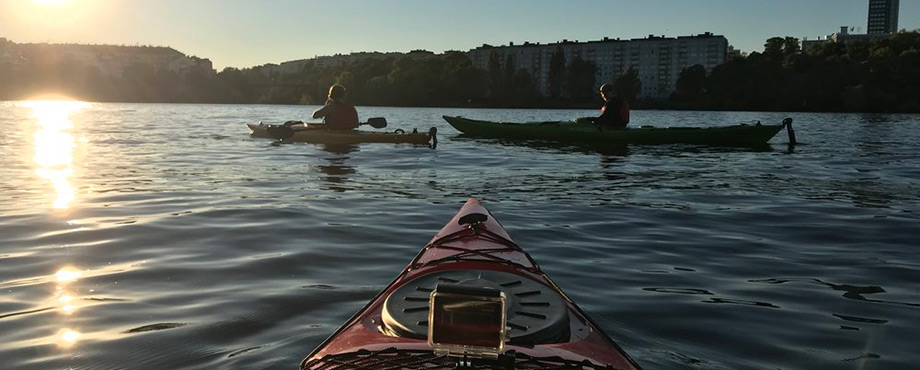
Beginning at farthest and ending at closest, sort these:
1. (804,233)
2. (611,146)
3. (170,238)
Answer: (611,146), (804,233), (170,238)

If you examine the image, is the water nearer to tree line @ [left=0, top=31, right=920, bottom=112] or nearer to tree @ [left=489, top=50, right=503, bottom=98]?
tree line @ [left=0, top=31, right=920, bottom=112]

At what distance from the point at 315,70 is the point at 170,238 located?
6356 inches

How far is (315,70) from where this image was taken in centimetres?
16288

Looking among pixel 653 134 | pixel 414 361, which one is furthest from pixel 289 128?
pixel 414 361

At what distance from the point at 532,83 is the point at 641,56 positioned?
152ft

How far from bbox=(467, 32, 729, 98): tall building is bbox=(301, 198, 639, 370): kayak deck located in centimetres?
16334

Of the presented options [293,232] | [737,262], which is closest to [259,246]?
[293,232]

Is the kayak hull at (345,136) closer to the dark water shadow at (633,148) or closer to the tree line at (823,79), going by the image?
the dark water shadow at (633,148)

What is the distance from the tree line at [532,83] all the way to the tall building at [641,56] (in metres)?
33.9

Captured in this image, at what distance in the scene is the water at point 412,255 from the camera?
3.98 metres

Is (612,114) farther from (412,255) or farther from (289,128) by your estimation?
(412,255)

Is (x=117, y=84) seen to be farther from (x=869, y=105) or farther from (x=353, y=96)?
(x=869, y=105)

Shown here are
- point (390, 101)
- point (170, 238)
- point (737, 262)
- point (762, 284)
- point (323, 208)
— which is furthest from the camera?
point (390, 101)

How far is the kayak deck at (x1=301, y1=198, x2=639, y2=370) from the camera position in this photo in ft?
7.66
